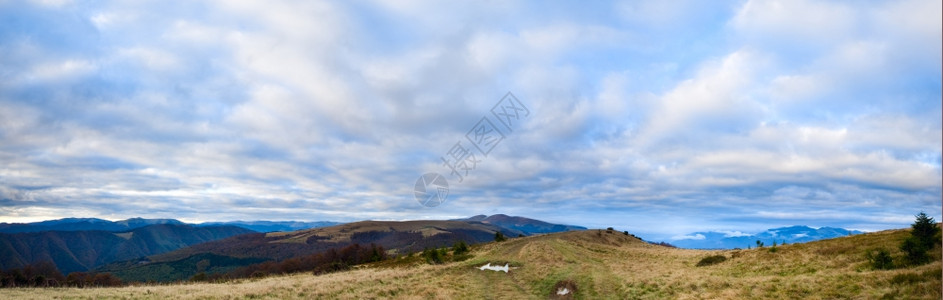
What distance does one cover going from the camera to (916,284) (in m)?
17.8

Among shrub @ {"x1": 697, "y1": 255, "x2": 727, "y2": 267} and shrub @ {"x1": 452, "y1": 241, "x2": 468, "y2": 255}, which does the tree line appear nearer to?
shrub @ {"x1": 452, "y1": 241, "x2": 468, "y2": 255}

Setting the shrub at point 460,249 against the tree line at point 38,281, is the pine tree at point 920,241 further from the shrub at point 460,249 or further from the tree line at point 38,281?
the tree line at point 38,281

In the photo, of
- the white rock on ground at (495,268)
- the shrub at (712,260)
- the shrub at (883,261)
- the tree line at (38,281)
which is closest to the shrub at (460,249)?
the white rock on ground at (495,268)

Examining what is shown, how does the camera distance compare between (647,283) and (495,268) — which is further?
(495,268)

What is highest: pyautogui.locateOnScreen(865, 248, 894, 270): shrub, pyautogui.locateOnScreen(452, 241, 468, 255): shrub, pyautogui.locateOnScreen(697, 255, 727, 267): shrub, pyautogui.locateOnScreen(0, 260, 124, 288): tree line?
pyautogui.locateOnScreen(865, 248, 894, 270): shrub

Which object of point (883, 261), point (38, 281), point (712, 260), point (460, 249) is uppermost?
point (883, 261)

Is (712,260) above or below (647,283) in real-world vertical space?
above

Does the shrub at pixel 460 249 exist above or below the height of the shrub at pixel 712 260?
below

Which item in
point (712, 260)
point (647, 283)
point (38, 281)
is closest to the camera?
point (647, 283)

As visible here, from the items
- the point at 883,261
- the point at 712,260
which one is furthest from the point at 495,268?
the point at 883,261

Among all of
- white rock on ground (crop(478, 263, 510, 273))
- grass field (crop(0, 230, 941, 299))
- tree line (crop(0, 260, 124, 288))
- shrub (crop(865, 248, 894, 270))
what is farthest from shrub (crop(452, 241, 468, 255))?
shrub (crop(865, 248, 894, 270))

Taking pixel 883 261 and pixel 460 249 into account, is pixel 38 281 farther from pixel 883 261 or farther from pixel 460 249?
pixel 883 261

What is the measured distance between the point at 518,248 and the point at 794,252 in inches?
1277

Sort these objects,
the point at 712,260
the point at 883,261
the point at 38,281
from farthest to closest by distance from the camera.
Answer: the point at 712,260, the point at 38,281, the point at 883,261
